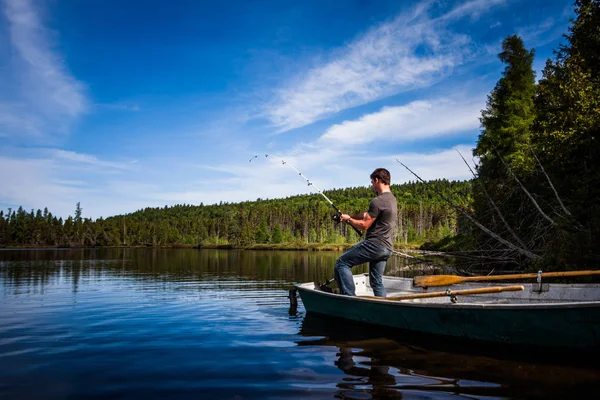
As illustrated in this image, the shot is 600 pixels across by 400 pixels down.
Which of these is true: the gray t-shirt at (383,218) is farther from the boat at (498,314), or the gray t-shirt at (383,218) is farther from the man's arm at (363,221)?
the boat at (498,314)

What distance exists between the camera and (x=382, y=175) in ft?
25.7

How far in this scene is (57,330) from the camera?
8078 mm

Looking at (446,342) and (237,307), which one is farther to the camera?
(237,307)

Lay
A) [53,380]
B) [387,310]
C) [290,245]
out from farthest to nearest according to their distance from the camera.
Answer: [290,245]
[387,310]
[53,380]

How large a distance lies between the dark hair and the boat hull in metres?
2.25

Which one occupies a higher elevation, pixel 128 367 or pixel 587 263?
pixel 587 263

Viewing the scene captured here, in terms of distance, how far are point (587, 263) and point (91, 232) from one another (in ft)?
457

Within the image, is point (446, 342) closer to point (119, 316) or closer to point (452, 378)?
point (452, 378)

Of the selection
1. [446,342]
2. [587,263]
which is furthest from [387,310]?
[587,263]

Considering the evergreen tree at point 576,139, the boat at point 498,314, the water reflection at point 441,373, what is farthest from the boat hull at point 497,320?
the evergreen tree at point 576,139

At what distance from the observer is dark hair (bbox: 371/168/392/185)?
7836 mm

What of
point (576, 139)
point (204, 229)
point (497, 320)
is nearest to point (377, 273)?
point (497, 320)

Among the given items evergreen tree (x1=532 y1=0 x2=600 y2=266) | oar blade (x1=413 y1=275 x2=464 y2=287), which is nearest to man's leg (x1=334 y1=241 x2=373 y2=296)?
oar blade (x1=413 y1=275 x2=464 y2=287)

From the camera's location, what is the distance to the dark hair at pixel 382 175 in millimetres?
7836
